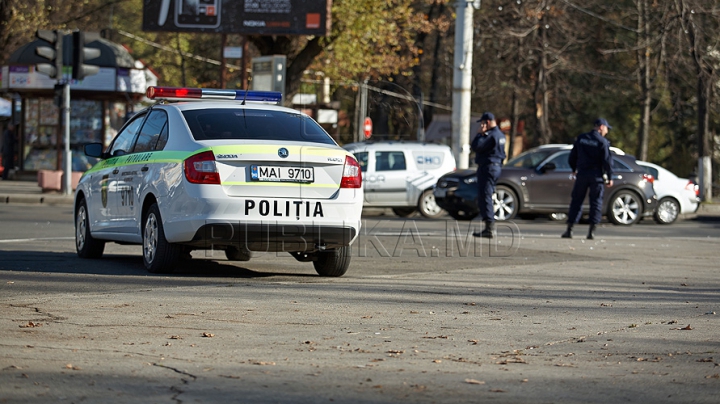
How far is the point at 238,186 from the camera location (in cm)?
928

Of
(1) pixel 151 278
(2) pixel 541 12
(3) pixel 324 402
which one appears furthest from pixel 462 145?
(3) pixel 324 402

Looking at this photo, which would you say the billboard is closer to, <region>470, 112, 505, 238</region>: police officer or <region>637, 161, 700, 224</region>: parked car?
<region>637, 161, 700, 224</region>: parked car

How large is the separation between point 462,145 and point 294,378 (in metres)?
19.9

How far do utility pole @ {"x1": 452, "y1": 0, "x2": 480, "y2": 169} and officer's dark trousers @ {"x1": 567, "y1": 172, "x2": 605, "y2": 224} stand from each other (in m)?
8.03

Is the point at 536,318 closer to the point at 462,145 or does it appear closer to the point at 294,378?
the point at 294,378

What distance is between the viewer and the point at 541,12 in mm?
33375

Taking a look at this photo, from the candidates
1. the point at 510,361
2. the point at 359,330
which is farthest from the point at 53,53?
the point at 510,361

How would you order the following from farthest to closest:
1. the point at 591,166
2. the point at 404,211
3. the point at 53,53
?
the point at 404,211 < the point at 53,53 < the point at 591,166

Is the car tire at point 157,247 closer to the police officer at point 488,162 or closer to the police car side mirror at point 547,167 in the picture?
the police officer at point 488,162

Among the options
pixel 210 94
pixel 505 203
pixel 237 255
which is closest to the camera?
pixel 210 94

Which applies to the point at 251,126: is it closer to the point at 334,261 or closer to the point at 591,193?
the point at 334,261

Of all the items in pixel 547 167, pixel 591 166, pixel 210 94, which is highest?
pixel 210 94

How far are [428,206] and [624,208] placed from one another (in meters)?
4.14

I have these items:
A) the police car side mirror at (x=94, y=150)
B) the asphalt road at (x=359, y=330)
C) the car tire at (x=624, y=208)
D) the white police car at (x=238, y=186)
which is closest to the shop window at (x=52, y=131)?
the car tire at (x=624, y=208)
